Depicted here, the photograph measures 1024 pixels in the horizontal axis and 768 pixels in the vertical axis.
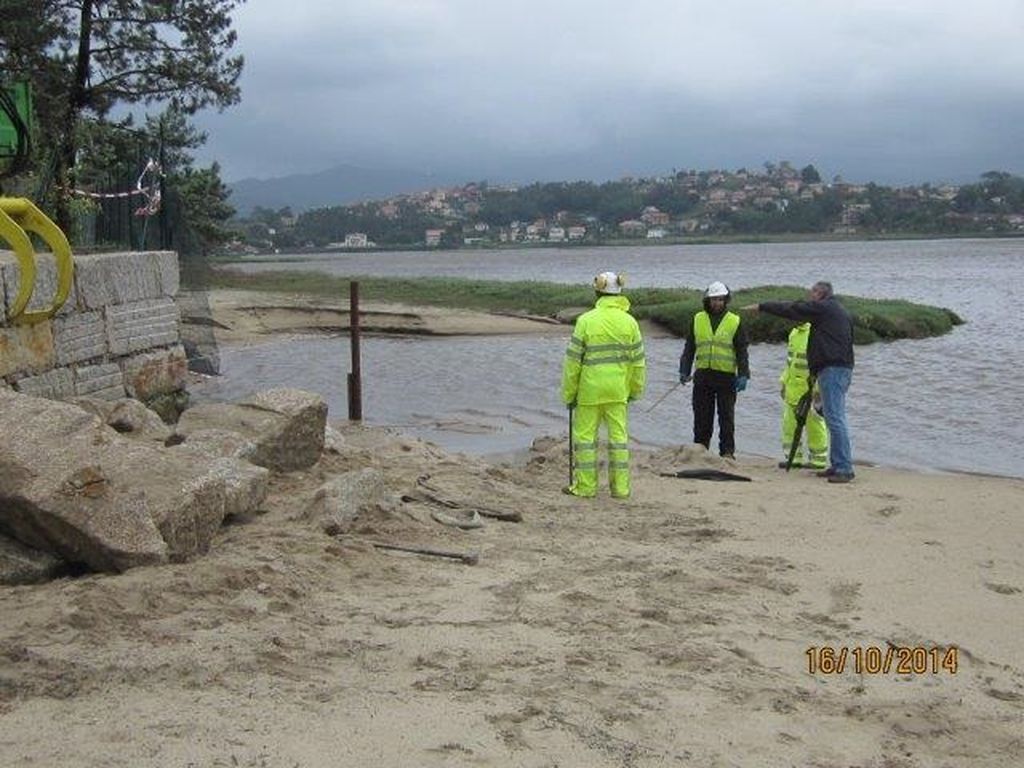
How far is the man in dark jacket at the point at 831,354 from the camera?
432 inches

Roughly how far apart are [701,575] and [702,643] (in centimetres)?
137

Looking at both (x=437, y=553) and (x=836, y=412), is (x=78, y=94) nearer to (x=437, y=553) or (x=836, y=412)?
(x=836, y=412)

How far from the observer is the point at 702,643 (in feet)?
17.9

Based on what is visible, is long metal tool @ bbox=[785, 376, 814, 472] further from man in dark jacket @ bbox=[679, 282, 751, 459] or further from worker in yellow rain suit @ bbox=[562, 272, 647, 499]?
worker in yellow rain suit @ bbox=[562, 272, 647, 499]

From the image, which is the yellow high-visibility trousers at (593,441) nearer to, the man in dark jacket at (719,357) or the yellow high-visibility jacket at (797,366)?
the man in dark jacket at (719,357)

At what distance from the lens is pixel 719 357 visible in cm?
1201

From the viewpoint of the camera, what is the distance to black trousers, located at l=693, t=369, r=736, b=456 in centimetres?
1215

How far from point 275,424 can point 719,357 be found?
5.15m

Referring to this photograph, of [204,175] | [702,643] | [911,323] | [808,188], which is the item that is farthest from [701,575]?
[808,188]

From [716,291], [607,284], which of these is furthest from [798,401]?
[607,284]

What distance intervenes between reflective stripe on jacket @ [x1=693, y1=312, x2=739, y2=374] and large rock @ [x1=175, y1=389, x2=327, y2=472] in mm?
4477
